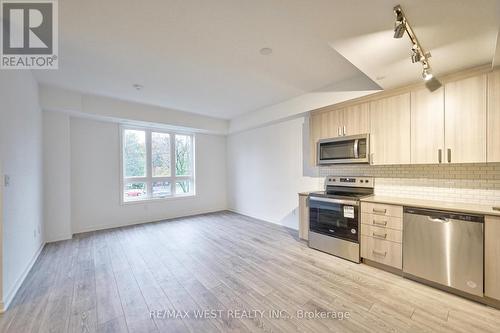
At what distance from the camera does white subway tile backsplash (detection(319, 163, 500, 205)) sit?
2352 mm

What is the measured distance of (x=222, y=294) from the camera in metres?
2.19

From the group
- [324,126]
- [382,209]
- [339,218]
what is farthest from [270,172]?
[382,209]

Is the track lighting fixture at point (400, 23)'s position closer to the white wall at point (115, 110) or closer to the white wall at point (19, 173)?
the white wall at point (19, 173)

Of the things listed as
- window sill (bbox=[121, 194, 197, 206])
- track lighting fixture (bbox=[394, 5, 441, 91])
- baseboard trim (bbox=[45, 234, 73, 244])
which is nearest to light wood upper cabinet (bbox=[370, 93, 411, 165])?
track lighting fixture (bbox=[394, 5, 441, 91])

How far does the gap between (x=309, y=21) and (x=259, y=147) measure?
3568 millimetres

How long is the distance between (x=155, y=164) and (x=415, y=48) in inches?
210

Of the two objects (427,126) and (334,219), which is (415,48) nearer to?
(427,126)

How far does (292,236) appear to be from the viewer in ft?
13.1

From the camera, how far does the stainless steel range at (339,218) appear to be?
9.45 feet

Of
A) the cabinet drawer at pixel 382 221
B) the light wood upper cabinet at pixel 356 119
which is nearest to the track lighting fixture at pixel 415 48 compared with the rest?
the light wood upper cabinet at pixel 356 119

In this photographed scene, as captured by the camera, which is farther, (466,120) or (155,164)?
(155,164)

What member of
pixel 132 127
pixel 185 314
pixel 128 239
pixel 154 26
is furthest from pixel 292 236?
pixel 132 127

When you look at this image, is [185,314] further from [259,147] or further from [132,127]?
[132,127]

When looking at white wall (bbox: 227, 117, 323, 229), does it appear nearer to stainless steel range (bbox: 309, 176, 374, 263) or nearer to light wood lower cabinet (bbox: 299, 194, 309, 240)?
light wood lower cabinet (bbox: 299, 194, 309, 240)
